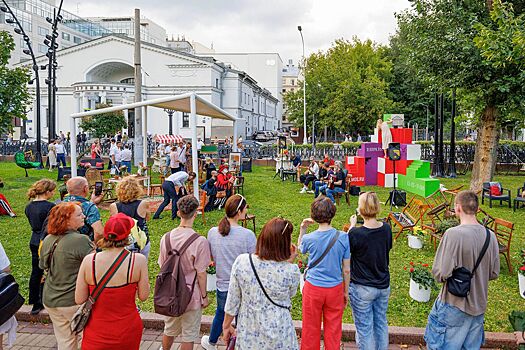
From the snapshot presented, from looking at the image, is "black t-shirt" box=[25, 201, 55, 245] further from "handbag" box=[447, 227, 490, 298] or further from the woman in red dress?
"handbag" box=[447, 227, 490, 298]

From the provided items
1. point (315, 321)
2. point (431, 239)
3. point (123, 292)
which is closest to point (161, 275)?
point (123, 292)

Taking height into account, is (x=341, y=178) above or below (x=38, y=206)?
below

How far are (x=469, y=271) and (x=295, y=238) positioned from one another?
18.4ft

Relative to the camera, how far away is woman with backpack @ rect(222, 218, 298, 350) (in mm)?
3070

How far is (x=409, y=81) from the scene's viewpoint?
43.8m

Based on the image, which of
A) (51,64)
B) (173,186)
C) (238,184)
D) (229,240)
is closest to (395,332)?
(229,240)

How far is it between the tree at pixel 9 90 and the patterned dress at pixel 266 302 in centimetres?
1605

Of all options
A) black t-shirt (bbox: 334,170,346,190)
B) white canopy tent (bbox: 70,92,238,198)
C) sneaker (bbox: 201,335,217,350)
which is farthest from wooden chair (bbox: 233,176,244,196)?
sneaker (bbox: 201,335,217,350)

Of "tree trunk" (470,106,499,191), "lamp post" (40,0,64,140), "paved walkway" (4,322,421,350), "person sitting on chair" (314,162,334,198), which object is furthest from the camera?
"lamp post" (40,0,64,140)

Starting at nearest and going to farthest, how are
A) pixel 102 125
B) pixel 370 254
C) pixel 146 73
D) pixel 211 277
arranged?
pixel 370 254, pixel 211 277, pixel 102 125, pixel 146 73

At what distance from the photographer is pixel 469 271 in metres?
3.54

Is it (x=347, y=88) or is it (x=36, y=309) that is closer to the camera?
(x=36, y=309)

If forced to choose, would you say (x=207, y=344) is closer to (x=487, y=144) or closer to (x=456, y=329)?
(x=456, y=329)

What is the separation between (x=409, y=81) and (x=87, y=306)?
4473cm
